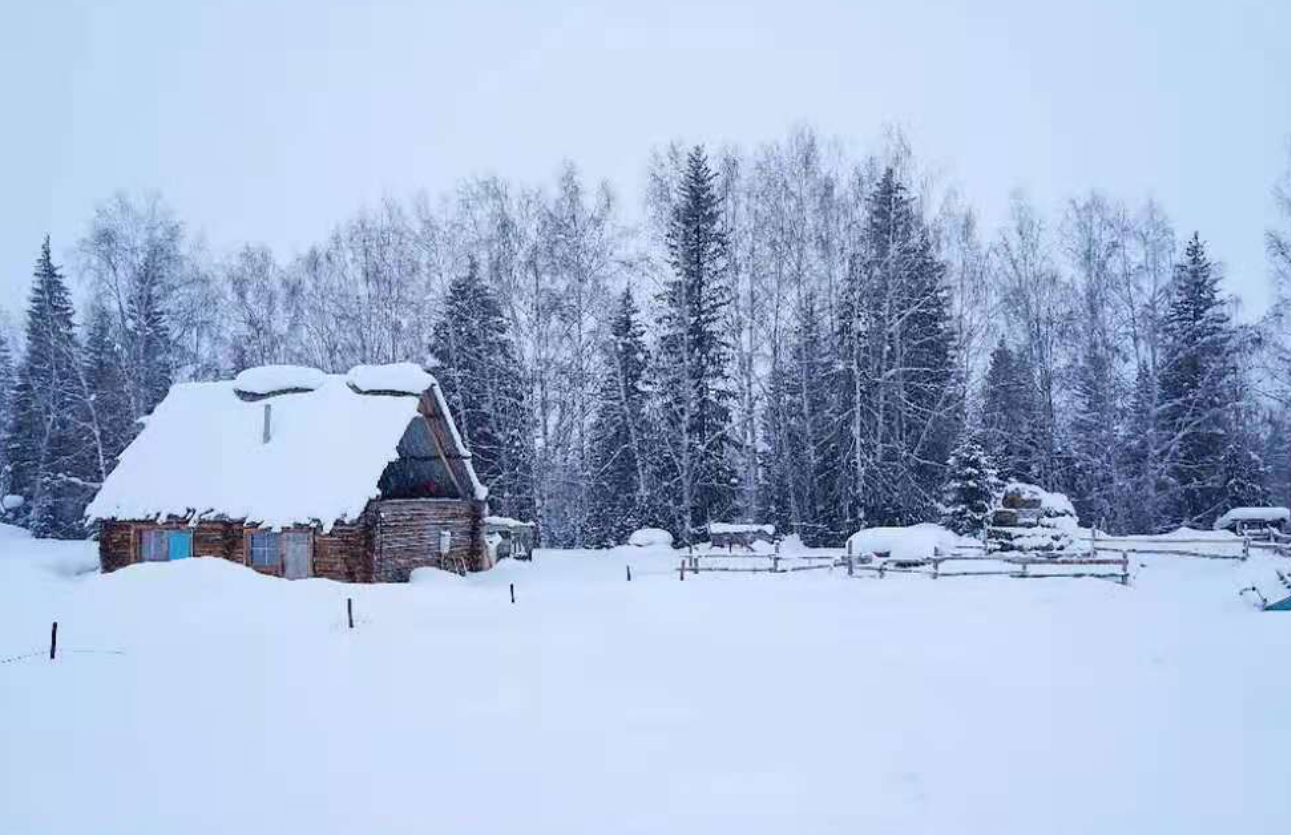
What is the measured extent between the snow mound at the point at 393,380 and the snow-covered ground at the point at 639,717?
432 inches

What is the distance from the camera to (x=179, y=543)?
2923cm

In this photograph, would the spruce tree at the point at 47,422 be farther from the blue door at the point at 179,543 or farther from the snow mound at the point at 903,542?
the snow mound at the point at 903,542

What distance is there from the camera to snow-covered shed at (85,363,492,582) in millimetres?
27672

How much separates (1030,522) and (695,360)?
15.6m

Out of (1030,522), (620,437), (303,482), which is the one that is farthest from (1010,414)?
(303,482)

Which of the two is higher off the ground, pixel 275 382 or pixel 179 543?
pixel 275 382

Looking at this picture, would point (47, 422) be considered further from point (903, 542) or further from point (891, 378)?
point (903, 542)

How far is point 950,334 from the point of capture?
1614 inches

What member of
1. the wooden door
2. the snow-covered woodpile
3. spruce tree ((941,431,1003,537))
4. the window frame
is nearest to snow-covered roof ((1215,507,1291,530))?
spruce tree ((941,431,1003,537))

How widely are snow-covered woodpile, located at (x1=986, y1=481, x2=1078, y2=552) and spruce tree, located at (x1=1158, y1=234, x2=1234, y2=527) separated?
12.6 m

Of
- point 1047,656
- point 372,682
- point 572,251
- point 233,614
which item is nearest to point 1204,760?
point 1047,656

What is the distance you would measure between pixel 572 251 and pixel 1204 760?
111ft

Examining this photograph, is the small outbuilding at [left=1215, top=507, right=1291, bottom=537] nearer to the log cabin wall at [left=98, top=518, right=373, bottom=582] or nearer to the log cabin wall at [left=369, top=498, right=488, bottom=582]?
the log cabin wall at [left=369, top=498, right=488, bottom=582]

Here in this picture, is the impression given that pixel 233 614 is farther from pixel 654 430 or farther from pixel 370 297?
pixel 370 297
